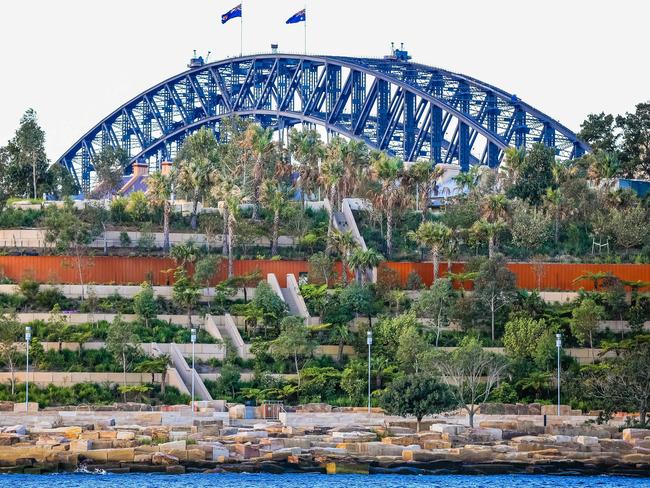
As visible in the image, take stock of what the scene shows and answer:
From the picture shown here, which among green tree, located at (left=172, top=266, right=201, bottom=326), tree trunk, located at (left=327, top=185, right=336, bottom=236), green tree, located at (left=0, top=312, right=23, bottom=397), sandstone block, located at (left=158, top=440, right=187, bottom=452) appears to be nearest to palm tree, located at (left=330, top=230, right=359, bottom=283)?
tree trunk, located at (left=327, top=185, right=336, bottom=236)

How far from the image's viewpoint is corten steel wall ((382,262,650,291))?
123188 millimetres

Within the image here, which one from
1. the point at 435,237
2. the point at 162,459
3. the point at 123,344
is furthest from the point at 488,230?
the point at 162,459

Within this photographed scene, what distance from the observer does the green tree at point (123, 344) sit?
109 metres

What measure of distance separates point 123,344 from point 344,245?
19507 mm

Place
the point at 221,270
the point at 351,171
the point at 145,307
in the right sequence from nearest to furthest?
the point at 145,307 < the point at 221,270 < the point at 351,171

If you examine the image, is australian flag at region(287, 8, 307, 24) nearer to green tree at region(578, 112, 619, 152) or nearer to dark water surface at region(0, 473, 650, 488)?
green tree at region(578, 112, 619, 152)

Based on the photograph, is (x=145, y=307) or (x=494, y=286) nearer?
(x=145, y=307)

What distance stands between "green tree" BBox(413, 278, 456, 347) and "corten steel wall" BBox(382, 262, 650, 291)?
5347mm

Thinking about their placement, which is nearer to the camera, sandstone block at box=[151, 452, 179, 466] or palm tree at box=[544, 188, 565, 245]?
sandstone block at box=[151, 452, 179, 466]

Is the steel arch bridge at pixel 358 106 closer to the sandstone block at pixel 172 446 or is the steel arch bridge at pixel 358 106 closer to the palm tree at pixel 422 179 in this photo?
the palm tree at pixel 422 179

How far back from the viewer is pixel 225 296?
393 feet

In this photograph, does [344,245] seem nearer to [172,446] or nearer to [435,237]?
[435,237]

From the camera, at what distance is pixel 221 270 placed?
12344cm

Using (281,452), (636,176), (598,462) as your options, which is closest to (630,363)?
(598,462)
